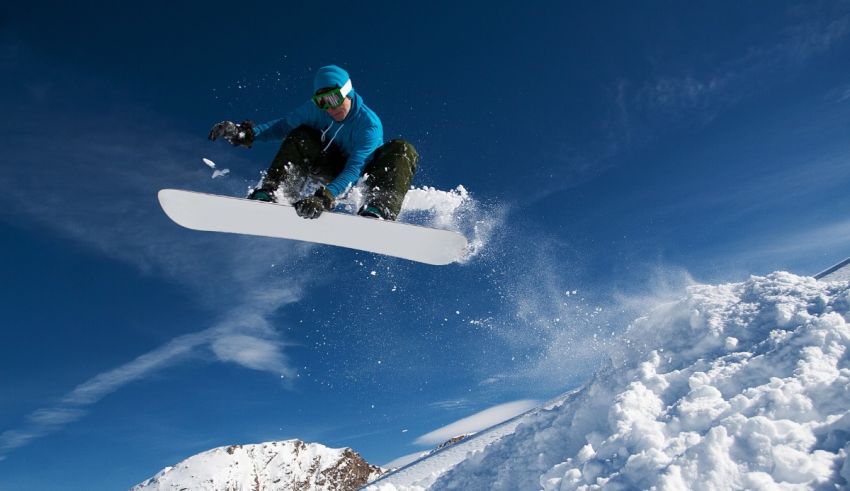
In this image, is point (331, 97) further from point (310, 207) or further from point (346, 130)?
point (310, 207)

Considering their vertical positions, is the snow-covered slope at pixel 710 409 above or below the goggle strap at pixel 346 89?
below

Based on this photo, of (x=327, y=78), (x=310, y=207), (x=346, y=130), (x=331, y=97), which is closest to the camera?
(x=310, y=207)

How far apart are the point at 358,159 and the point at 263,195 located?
49.0 inches

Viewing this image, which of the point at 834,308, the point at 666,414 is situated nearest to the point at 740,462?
the point at 666,414

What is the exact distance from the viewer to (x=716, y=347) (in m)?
4.25

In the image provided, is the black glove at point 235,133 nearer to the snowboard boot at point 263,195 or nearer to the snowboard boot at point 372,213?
the snowboard boot at point 263,195

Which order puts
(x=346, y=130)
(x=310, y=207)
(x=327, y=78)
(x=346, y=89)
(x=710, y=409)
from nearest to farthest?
(x=710, y=409), (x=310, y=207), (x=327, y=78), (x=346, y=89), (x=346, y=130)

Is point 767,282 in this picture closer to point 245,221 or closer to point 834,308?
point 834,308

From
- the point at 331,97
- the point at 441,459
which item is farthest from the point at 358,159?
the point at 441,459

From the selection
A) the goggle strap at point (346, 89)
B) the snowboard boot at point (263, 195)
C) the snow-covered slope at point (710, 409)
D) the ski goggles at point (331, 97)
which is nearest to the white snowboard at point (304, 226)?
the snowboard boot at point (263, 195)

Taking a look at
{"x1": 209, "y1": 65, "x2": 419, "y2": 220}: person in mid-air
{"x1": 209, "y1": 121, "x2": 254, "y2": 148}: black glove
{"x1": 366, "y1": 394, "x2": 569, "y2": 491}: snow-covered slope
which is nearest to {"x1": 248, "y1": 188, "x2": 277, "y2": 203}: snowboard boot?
{"x1": 209, "y1": 65, "x2": 419, "y2": 220}: person in mid-air

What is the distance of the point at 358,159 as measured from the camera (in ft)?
19.6

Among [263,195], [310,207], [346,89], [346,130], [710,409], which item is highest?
[346,89]

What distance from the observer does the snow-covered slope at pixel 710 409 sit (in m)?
2.91
